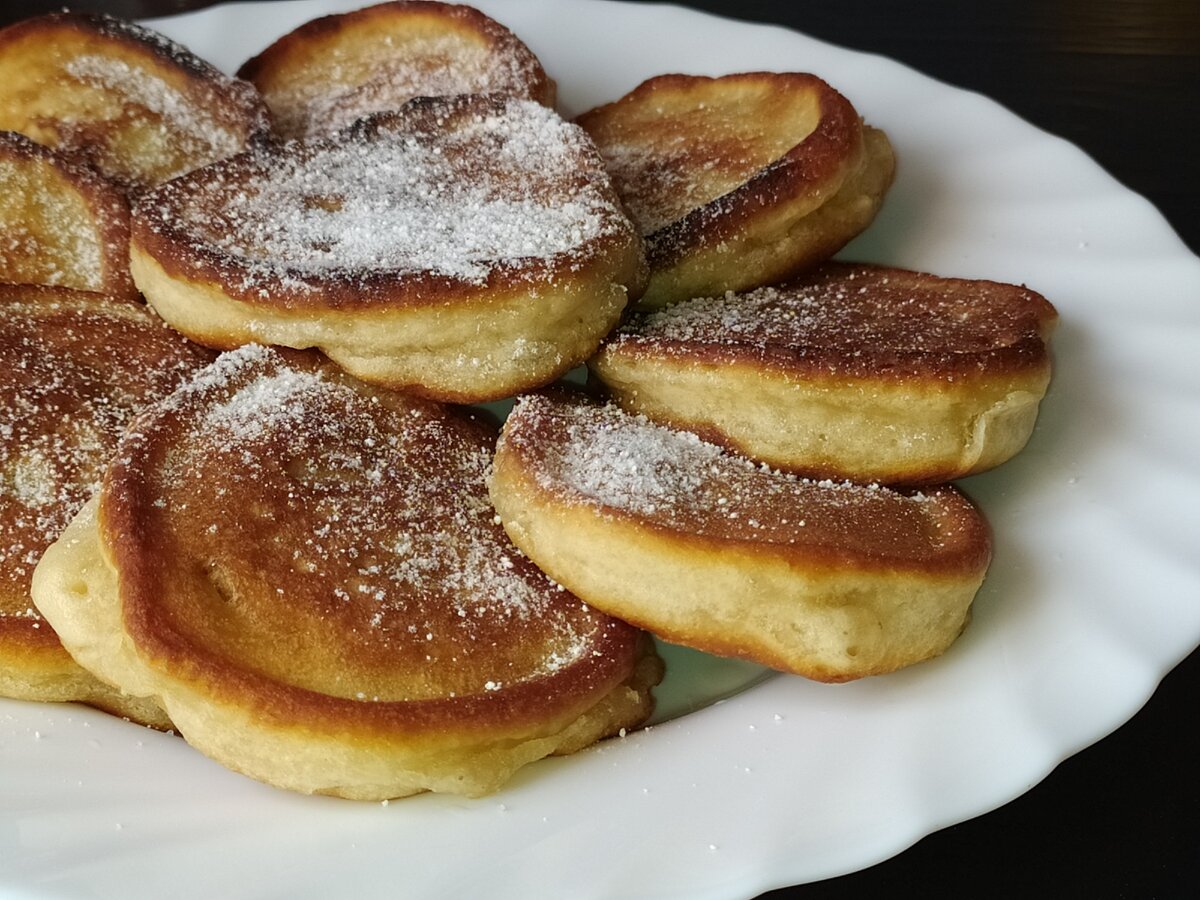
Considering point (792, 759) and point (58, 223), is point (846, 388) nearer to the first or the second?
point (792, 759)

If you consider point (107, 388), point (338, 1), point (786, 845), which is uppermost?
point (338, 1)

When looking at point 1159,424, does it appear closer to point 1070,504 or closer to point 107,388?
point 1070,504

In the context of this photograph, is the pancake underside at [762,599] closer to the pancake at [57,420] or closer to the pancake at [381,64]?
the pancake at [57,420]

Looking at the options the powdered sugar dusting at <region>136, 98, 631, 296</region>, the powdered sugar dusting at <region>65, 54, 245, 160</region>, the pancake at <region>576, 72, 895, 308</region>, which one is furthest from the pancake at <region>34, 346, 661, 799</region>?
the powdered sugar dusting at <region>65, 54, 245, 160</region>

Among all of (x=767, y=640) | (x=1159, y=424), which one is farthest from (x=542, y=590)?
(x=1159, y=424)

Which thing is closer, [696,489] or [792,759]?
[792,759]

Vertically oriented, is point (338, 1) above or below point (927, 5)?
above

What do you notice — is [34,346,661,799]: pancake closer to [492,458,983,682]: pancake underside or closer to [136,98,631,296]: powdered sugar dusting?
[492,458,983,682]: pancake underside

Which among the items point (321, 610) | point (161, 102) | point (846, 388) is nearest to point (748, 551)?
point (846, 388)
